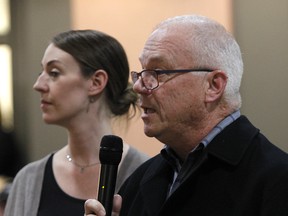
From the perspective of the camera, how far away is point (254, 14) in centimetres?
364

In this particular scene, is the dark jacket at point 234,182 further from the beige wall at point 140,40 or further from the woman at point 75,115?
the beige wall at point 140,40

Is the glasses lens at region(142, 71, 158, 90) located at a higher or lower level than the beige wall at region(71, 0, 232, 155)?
higher

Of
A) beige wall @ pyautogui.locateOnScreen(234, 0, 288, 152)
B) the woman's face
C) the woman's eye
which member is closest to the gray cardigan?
the woman's face

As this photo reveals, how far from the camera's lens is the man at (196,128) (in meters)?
1.74

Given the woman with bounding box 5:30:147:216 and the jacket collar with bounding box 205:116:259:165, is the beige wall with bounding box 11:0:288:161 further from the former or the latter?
the jacket collar with bounding box 205:116:259:165

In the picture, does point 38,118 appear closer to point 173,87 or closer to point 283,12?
point 283,12

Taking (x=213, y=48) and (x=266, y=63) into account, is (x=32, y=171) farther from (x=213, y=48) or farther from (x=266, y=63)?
(x=266, y=63)

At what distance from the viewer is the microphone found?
177 cm

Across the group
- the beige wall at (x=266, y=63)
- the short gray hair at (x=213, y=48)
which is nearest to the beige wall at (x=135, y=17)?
the beige wall at (x=266, y=63)

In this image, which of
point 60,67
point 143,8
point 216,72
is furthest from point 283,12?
point 216,72

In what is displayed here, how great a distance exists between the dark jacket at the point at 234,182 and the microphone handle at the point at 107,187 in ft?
0.44

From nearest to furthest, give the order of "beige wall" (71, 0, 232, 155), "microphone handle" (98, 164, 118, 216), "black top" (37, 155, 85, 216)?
"microphone handle" (98, 164, 118, 216) → "black top" (37, 155, 85, 216) → "beige wall" (71, 0, 232, 155)

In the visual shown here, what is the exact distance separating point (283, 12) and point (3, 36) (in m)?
2.11

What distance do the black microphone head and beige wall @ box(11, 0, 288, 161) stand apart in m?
1.82
